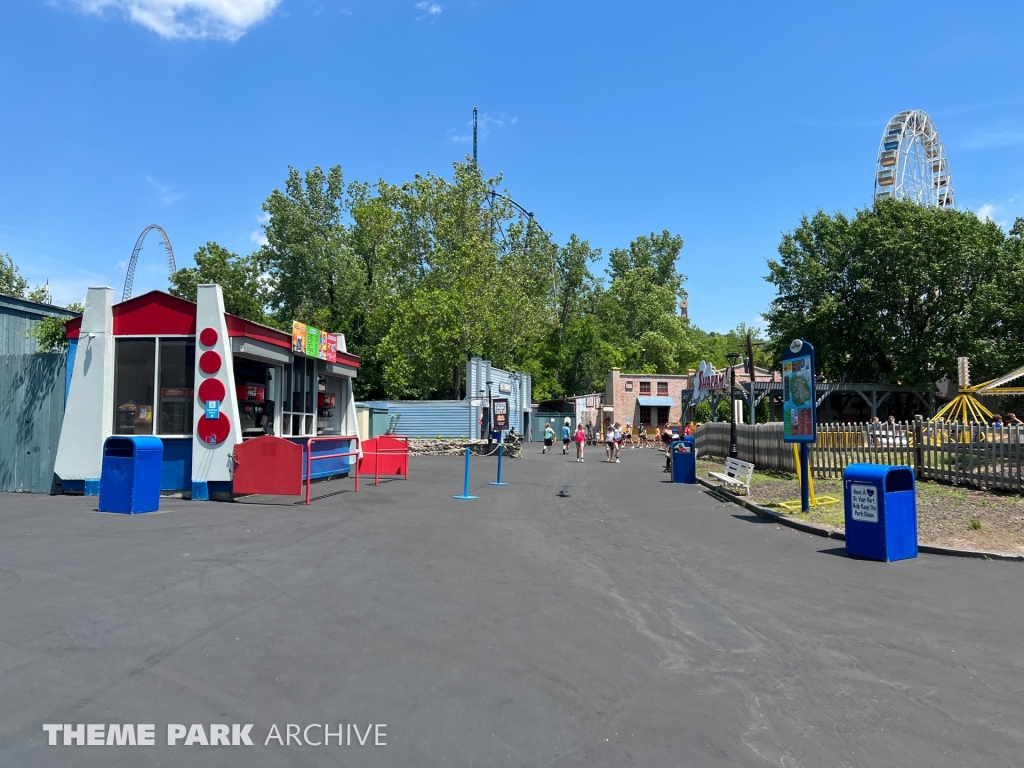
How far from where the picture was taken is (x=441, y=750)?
3.77 meters

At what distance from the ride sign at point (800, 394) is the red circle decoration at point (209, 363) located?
1068cm

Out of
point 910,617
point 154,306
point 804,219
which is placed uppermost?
point 804,219

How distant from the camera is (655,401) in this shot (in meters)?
59.0

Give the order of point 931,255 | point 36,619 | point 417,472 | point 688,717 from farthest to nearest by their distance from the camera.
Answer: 1. point 931,255
2. point 417,472
3. point 36,619
4. point 688,717

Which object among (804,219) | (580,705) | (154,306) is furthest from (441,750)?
(804,219)

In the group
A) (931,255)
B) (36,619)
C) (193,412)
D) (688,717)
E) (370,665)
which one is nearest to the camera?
(688,717)

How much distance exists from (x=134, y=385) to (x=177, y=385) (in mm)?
915

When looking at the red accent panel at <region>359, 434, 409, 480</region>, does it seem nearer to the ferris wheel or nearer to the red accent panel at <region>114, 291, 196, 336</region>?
the red accent panel at <region>114, 291, 196, 336</region>

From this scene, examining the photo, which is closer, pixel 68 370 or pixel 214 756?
pixel 214 756

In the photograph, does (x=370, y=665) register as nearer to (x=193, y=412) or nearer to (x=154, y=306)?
(x=193, y=412)

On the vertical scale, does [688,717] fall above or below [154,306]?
below

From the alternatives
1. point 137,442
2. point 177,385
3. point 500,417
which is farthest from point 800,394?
point 500,417

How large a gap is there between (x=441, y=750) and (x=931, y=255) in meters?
47.2

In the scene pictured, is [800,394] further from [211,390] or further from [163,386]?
[163,386]
